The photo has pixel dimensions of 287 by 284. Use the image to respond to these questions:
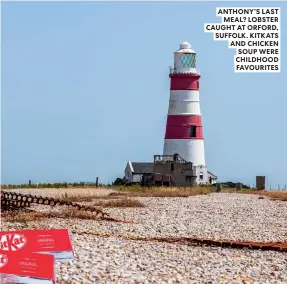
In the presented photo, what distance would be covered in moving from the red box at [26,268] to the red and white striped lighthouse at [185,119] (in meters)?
38.3

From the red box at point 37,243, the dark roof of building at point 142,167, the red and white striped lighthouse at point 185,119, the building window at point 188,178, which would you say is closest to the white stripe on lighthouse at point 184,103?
the red and white striped lighthouse at point 185,119

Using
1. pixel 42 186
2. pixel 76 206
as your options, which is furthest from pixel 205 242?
pixel 42 186

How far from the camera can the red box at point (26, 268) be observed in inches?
413

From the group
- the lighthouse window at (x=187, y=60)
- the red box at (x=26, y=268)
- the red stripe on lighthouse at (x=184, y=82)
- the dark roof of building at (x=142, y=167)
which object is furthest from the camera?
the dark roof of building at (x=142, y=167)

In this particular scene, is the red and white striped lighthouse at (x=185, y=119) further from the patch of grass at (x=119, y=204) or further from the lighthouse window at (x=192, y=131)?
the patch of grass at (x=119, y=204)

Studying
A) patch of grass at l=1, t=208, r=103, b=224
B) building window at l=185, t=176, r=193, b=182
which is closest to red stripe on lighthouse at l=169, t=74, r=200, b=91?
building window at l=185, t=176, r=193, b=182

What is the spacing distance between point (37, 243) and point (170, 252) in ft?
13.7

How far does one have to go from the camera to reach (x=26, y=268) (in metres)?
10.6

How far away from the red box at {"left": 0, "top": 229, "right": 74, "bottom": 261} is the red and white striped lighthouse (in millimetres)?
36709

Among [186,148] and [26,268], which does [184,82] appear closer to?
[186,148]

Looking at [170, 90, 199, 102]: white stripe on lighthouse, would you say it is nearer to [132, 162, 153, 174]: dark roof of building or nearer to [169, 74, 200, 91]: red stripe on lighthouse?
[169, 74, 200, 91]: red stripe on lighthouse

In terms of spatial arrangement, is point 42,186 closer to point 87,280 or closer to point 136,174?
point 136,174

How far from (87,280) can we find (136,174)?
4332 centimetres

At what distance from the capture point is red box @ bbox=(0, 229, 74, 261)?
37.9 feet
